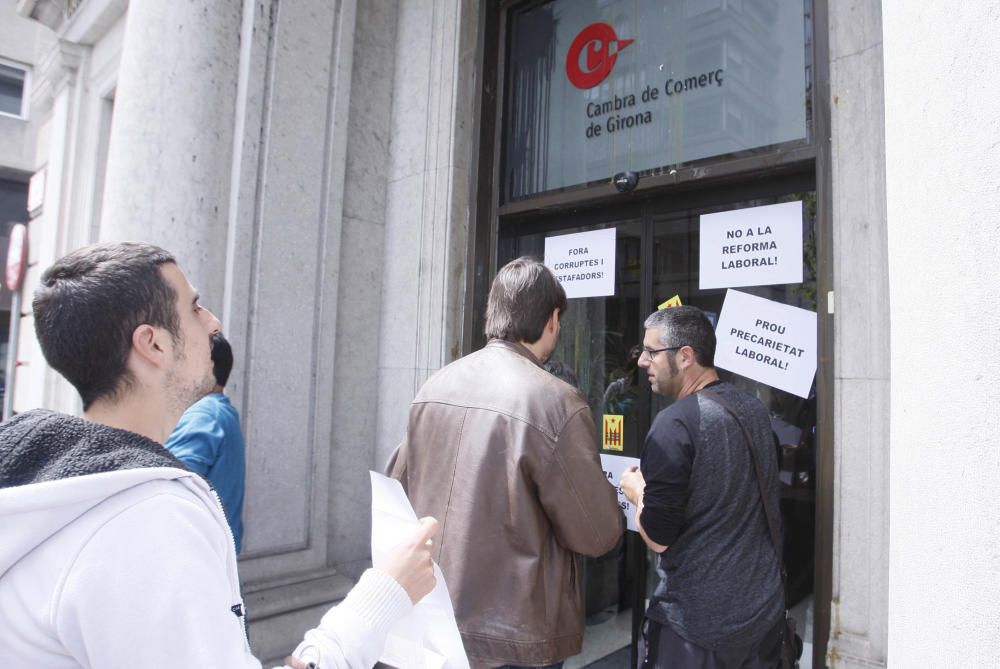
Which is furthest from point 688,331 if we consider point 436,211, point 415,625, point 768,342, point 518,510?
point 436,211

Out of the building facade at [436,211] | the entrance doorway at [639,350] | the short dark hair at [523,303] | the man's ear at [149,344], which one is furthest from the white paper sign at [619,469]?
the man's ear at [149,344]

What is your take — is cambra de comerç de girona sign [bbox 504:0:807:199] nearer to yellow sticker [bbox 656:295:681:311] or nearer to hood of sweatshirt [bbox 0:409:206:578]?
yellow sticker [bbox 656:295:681:311]

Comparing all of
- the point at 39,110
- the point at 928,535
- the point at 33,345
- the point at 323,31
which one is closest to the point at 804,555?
the point at 928,535

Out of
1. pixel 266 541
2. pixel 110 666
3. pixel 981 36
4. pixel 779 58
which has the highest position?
pixel 779 58

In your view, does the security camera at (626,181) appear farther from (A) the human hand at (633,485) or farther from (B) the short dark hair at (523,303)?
(A) the human hand at (633,485)

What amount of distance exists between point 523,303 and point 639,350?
97cm

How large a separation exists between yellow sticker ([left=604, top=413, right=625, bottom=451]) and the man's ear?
8.68 ft

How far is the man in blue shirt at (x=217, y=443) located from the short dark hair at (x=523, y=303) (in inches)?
44.8

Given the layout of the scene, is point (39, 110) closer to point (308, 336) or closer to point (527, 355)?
point (308, 336)

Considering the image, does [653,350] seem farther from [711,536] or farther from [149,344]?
Answer: [149,344]

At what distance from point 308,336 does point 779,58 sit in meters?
2.94

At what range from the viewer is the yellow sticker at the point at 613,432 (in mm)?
3430

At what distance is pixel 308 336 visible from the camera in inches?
151

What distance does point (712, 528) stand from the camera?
2.10 metres
